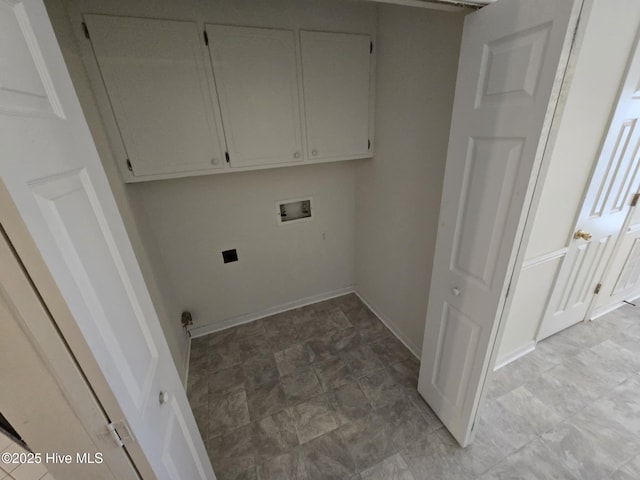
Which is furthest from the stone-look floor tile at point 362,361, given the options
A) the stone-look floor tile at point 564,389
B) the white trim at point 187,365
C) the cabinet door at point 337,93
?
the cabinet door at point 337,93

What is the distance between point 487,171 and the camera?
106 centimetres

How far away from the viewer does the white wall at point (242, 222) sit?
4.89 feet

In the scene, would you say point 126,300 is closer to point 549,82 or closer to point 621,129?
point 549,82

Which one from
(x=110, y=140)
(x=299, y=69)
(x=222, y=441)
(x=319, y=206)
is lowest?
(x=222, y=441)

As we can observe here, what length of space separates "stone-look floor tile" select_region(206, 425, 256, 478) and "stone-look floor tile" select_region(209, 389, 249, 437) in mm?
44

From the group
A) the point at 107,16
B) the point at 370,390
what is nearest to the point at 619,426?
the point at 370,390

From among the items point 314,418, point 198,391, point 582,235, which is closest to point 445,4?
point 582,235

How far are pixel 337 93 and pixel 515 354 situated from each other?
2366 mm

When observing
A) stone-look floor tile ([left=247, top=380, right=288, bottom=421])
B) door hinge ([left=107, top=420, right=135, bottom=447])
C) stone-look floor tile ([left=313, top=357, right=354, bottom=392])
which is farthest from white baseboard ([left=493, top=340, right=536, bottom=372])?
door hinge ([left=107, top=420, right=135, bottom=447])

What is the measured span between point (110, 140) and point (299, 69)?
4.03 feet

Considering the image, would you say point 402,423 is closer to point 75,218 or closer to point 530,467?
point 530,467

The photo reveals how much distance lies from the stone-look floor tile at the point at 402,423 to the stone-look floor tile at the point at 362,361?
29 cm

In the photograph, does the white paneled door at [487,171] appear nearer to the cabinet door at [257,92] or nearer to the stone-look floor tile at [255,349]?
the cabinet door at [257,92]

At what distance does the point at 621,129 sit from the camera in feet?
5.00
